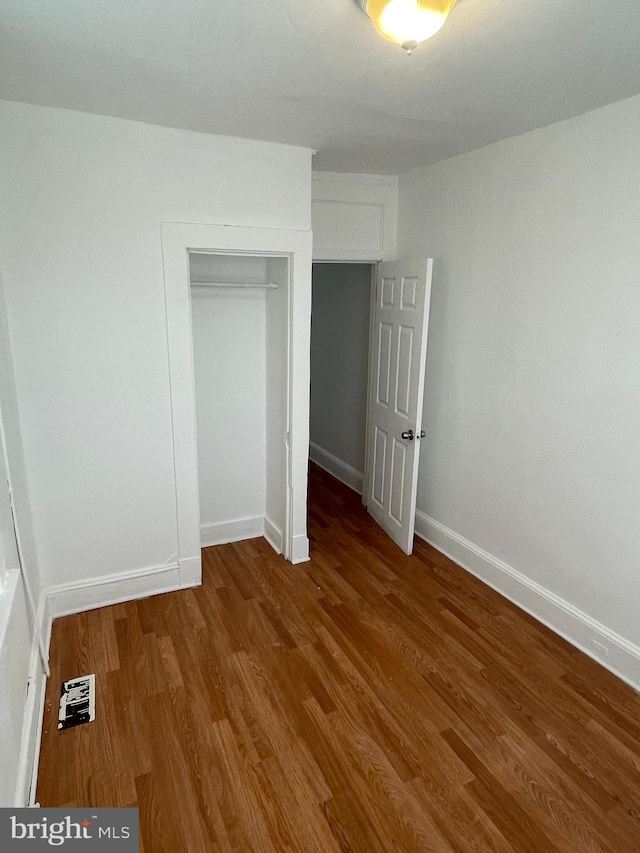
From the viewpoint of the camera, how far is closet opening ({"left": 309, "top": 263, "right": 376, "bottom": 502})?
14.8ft

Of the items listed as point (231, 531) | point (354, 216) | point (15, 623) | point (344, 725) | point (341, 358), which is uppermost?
point (354, 216)

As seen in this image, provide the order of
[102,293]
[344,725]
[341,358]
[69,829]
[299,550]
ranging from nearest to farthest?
[69,829], [344,725], [102,293], [299,550], [341,358]

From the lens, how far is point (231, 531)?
3867mm

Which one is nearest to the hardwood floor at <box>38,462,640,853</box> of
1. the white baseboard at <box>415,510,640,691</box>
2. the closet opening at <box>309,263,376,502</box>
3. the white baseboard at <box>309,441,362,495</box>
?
the white baseboard at <box>415,510,640,691</box>

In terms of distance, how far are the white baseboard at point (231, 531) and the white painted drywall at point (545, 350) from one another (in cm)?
140

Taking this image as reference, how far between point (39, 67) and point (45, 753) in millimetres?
2675

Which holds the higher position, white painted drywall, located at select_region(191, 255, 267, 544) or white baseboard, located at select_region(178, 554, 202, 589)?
white painted drywall, located at select_region(191, 255, 267, 544)

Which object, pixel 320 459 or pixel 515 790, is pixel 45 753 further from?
pixel 320 459

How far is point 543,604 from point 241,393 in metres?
Result: 2.31

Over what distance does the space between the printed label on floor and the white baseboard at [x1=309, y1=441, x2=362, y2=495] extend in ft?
10.5

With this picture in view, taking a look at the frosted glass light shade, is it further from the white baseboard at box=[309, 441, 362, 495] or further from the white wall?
the white baseboard at box=[309, 441, 362, 495]

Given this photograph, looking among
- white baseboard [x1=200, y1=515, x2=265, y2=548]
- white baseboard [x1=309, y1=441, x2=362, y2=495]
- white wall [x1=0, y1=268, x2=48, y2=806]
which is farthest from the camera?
white baseboard [x1=309, y1=441, x2=362, y2=495]

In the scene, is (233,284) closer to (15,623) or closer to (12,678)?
(15,623)

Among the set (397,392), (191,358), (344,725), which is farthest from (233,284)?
(344,725)
